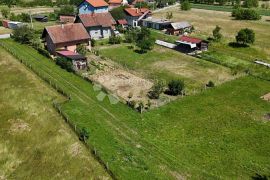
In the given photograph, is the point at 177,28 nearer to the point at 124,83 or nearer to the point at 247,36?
the point at 247,36

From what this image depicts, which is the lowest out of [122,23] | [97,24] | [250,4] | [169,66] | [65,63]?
[169,66]

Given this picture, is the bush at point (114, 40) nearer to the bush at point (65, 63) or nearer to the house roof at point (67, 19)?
the bush at point (65, 63)

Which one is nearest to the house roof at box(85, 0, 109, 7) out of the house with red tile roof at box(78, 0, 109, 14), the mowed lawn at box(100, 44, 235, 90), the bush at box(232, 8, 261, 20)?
the house with red tile roof at box(78, 0, 109, 14)

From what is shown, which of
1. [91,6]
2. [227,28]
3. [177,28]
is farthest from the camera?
[91,6]

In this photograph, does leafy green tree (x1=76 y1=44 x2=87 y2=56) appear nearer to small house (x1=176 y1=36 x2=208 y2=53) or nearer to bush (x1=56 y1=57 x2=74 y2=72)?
bush (x1=56 y1=57 x2=74 y2=72)

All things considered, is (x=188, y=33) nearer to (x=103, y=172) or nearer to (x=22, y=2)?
(x=103, y=172)

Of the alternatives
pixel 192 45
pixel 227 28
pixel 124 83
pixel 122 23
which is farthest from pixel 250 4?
pixel 124 83

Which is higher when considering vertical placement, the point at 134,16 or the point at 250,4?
the point at 250,4

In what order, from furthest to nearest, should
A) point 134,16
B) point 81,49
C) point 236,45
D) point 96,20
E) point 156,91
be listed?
point 134,16
point 96,20
point 236,45
point 81,49
point 156,91
